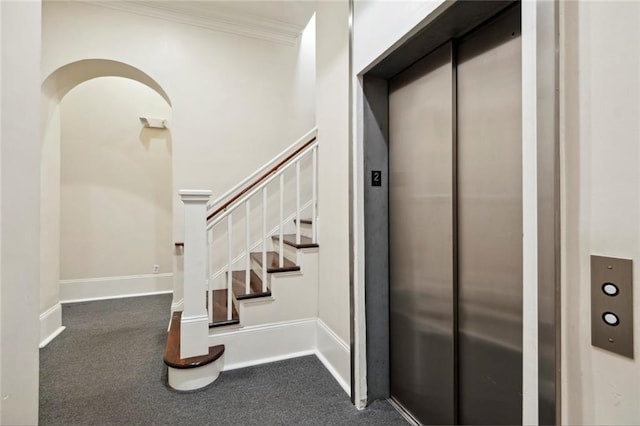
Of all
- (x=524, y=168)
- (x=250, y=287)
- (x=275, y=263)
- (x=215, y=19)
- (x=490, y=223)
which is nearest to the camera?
(x=524, y=168)

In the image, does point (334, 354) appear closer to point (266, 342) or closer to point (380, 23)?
point (266, 342)

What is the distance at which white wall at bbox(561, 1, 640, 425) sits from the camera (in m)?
0.65

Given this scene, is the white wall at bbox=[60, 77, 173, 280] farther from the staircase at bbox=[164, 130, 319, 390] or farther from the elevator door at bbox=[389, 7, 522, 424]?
the elevator door at bbox=[389, 7, 522, 424]

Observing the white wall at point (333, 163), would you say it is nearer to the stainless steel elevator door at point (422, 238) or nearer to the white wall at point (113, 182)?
the stainless steel elevator door at point (422, 238)

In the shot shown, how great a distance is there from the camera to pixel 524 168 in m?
0.85

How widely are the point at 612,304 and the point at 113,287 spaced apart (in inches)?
182

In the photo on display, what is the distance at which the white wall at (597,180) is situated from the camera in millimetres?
652

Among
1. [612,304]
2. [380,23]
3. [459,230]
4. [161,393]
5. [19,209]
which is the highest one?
[380,23]

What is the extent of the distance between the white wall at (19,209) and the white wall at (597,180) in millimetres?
1567

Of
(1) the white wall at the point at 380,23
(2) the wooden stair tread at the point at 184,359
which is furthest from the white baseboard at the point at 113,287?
(1) the white wall at the point at 380,23

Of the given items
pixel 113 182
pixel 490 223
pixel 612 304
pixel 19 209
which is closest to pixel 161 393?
pixel 19 209

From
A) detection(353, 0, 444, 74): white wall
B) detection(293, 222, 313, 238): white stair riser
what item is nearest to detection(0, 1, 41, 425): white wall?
detection(353, 0, 444, 74): white wall

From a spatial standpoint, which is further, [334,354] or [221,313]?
[221,313]

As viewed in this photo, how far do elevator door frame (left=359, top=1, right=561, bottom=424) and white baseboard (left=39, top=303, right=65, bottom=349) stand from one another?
275 cm
